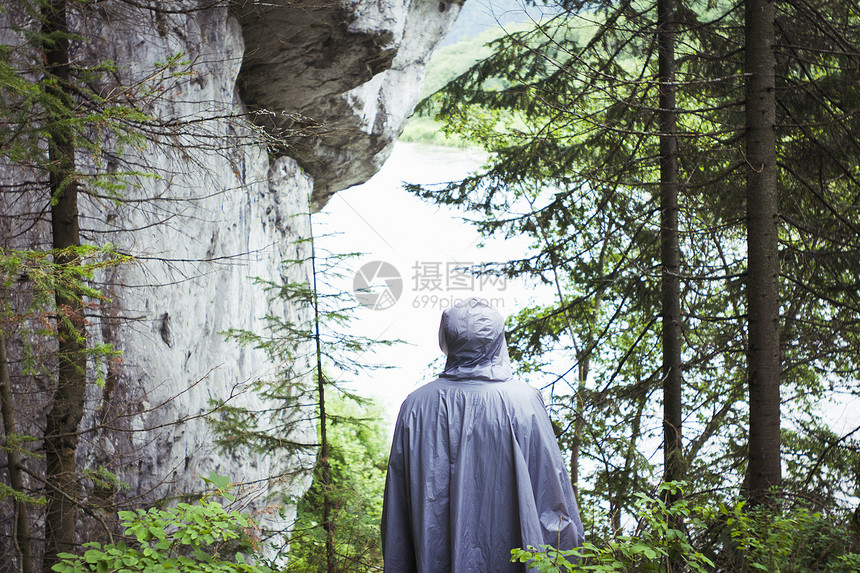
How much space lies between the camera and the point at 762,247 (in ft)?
12.0

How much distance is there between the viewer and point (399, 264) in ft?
91.5

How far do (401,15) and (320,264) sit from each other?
4667 mm

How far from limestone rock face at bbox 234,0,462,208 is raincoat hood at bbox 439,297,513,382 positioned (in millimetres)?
3285

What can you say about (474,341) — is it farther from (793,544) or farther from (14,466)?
(14,466)

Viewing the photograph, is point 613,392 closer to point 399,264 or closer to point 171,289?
point 171,289

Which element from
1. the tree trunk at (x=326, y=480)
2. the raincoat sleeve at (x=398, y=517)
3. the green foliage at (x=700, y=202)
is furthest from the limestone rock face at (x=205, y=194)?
the green foliage at (x=700, y=202)

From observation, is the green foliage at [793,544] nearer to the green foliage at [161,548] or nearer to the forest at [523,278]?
the forest at [523,278]

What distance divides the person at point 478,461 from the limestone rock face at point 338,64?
134 inches

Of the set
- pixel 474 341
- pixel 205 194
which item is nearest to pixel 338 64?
pixel 205 194

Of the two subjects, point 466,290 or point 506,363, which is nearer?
point 506,363

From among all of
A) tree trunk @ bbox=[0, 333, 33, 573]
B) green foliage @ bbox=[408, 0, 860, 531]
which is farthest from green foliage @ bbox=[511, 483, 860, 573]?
tree trunk @ bbox=[0, 333, 33, 573]

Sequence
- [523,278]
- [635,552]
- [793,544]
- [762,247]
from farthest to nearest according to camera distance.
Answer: [523,278] < [762,247] < [793,544] < [635,552]

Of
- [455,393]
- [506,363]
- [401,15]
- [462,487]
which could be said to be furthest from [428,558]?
[401,15]

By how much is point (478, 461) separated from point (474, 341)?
51 centimetres
